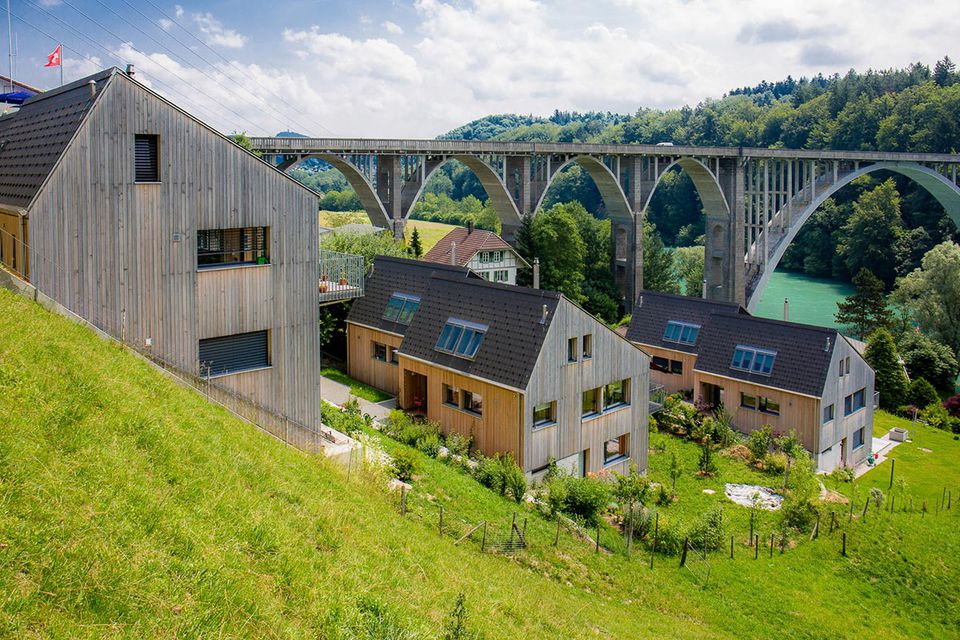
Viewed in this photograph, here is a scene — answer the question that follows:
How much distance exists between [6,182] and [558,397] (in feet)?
41.0

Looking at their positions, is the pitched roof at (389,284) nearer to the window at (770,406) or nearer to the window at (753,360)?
the window at (753,360)

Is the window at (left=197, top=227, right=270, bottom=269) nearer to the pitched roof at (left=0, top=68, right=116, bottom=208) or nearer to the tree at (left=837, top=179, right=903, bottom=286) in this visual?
the pitched roof at (left=0, top=68, right=116, bottom=208)

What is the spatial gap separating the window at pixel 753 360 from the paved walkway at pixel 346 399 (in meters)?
11.9

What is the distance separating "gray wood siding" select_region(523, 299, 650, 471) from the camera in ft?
63.3

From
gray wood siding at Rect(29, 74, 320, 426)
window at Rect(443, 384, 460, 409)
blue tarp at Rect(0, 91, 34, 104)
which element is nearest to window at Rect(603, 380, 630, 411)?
window at Rect(443, 384, 460, 409)

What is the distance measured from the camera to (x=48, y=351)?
8891mm

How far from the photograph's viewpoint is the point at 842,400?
26.7 metres

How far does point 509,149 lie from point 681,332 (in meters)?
17.2

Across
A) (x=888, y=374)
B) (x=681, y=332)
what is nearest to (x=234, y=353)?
(x=681, y=332)

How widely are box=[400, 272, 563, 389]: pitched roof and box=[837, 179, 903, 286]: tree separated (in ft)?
209

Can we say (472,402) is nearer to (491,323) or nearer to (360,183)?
(491,323)

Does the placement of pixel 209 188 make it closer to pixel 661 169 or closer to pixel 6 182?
pixel 6 182

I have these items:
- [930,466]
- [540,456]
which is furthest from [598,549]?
[930,466]

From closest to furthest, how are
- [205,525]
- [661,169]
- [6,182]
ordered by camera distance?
[205,525], [6,182], [661,169]
